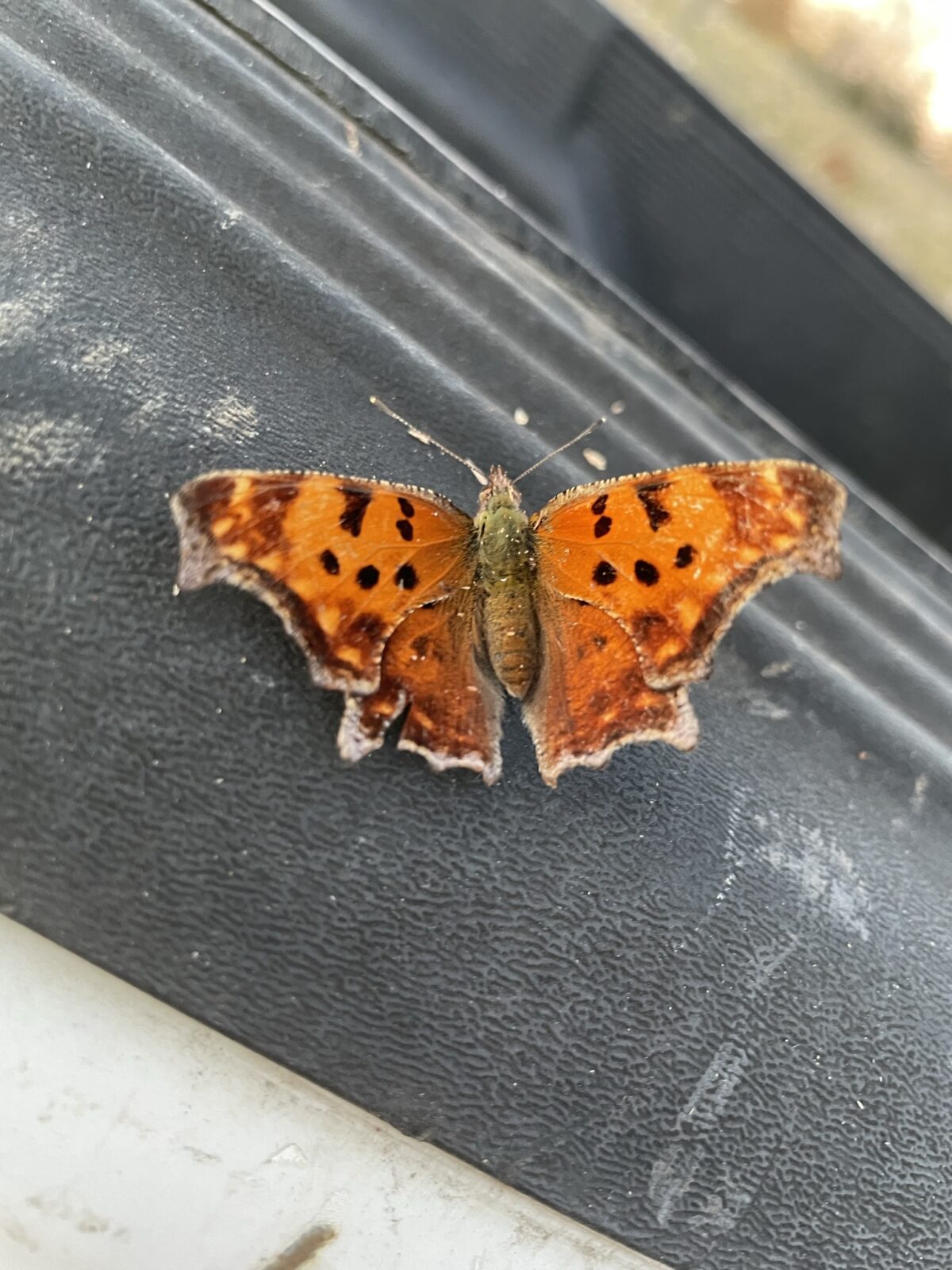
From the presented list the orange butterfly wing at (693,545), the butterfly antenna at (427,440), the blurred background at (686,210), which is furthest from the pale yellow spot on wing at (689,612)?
the blurred background at (686,210)

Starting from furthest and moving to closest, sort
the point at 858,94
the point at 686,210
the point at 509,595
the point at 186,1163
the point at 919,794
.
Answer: the point at 858,94 → the point at 686,210 → the point at 919,794 → the point at 509,595 → the point at 186,1163

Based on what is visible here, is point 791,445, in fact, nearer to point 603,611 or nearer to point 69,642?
point 603,611

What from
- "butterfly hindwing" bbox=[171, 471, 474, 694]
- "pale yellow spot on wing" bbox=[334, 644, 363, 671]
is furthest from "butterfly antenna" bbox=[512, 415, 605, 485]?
"pale yellow spot on wing" bbox=[334, 644, 363, 671]

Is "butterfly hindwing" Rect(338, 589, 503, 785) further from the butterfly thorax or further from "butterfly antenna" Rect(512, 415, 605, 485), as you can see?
"butterfly antenna" Rect(512, 415, 605, 485)

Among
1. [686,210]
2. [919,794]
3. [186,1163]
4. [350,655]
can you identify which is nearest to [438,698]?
[350,655]

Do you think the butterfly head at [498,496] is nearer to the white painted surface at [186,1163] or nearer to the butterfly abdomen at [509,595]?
the butterfly abdomen at [509,595]

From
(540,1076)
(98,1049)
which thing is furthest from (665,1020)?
(98,1049)

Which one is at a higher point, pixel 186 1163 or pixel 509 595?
pixel 509 595

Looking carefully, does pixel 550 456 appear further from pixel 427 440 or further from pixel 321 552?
pixel 321 552
